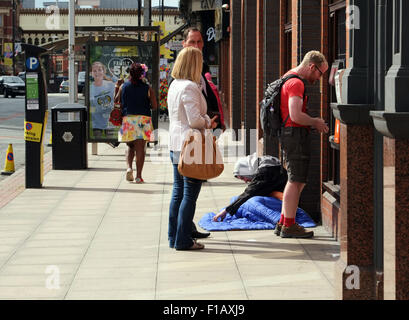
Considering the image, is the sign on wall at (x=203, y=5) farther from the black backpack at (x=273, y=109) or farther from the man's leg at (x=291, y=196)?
the man's leg at (x=291, y=196)

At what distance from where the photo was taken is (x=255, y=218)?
30.1ft

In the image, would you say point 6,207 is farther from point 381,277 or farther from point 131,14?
point 131,14

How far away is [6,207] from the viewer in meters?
10.5

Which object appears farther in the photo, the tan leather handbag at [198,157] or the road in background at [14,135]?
the road in background at [14,135]

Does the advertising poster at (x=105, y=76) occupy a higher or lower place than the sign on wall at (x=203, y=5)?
lower

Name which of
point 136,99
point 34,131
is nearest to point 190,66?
point 34,131

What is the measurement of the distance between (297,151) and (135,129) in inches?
206

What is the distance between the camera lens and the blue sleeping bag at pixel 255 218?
895cm

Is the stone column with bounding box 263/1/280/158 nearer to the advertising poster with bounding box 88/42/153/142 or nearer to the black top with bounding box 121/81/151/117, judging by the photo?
the black top with bounding box 121/81/151/117

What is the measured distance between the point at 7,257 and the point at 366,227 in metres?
3.33

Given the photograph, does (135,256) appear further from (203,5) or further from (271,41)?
(203,5)

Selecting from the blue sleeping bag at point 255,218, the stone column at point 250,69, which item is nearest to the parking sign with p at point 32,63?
the blue sleeping bag at point 255,218

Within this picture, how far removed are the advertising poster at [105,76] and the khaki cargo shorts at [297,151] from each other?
865 centimetres
